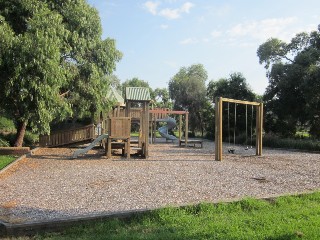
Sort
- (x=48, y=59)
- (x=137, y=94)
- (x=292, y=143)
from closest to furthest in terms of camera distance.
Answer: (x=48, y=59) < (x=137, y=94) < (x=292, y=143)

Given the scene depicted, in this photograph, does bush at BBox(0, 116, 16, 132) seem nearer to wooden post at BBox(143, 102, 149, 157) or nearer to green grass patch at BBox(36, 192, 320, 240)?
wooden post at BBox(143, 102, 149, 157)

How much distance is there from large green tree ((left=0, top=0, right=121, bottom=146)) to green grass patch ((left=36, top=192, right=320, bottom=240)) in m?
9.17

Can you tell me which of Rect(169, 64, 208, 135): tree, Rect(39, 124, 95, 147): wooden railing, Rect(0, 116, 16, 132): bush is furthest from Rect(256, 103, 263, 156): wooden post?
Rect(169, 64, 208, 135): tree

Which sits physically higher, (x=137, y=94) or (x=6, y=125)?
(x=137, y=94)

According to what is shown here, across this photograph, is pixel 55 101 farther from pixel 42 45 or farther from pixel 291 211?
pixel 291 211

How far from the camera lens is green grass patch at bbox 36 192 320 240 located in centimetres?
487

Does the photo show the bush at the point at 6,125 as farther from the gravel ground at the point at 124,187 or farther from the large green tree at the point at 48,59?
the gravel ground at the point at 124,187

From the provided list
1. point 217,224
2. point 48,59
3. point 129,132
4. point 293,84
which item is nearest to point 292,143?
point 293,84

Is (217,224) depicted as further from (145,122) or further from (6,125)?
(6,125)

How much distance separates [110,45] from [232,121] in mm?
16644

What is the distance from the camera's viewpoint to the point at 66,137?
22797mm

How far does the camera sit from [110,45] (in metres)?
21.8

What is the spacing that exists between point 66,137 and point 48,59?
10144mm

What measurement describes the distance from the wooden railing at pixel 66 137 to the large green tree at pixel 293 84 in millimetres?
15252
